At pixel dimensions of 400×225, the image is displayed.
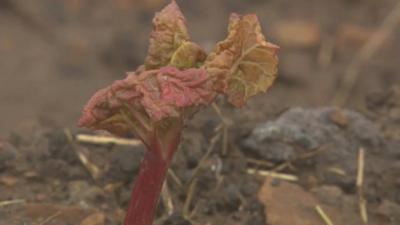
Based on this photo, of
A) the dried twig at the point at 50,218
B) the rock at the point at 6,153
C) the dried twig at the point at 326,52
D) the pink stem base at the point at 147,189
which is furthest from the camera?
the dried twig at the point at 326,52

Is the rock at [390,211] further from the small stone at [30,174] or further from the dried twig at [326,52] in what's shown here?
the dried twig at [326,52]

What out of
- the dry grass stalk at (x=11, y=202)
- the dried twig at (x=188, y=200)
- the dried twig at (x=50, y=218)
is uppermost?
the dry grass stalk at (x=11, y=202)

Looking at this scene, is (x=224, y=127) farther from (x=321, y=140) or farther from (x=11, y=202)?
(x=11, y=202)

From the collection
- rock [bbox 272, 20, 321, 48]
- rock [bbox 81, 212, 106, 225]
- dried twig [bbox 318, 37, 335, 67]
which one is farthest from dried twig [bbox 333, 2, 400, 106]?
rock [bbox 81, 212, 106, 225]

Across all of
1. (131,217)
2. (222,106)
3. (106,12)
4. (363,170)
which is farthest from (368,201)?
(106,12)

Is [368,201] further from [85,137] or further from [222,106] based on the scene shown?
[85,137]

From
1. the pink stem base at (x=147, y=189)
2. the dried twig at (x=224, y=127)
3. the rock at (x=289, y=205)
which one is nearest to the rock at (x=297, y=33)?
the dried twig at (x=224, y=127)

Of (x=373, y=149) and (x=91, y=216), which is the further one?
(x=373, y=149)
